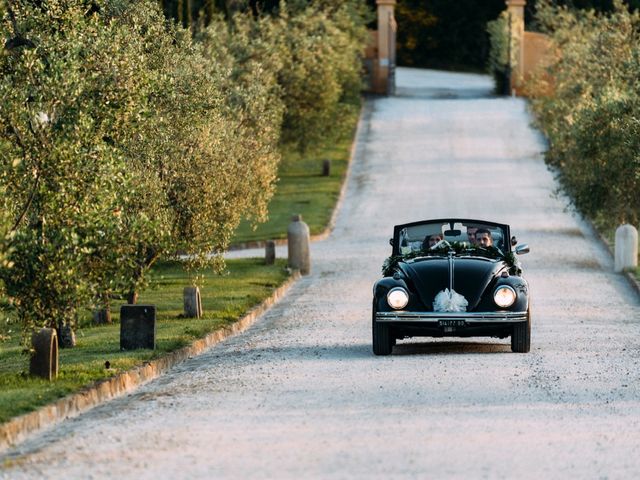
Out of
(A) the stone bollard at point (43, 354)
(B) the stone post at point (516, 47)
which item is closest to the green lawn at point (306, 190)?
(B) the stone post at point (516, 47)

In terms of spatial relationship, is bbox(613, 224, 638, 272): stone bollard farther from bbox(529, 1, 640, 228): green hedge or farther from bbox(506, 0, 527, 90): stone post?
bbox(506, 0, 527, 90): stone post

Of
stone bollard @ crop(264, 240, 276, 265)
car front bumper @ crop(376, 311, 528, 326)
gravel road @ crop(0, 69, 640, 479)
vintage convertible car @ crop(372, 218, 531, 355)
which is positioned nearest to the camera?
gravel road @ crop(0, 69, 640, 479)

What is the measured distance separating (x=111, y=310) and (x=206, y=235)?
3153 mm

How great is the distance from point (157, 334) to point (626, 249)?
51.8ft

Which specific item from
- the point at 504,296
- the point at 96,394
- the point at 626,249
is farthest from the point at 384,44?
the point at 96,394

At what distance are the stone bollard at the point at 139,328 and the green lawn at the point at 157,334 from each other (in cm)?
22

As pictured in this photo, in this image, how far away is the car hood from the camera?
64.5ft

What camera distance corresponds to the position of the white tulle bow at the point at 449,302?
19.4m

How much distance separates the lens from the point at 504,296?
19.6 metres

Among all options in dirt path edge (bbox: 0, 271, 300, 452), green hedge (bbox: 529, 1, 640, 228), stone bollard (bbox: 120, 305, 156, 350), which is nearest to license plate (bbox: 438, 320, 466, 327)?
dirt path edge (bbox: 0, 271, 300, 452)

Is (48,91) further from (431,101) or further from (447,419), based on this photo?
(431,101)

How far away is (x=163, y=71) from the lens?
25.9 m

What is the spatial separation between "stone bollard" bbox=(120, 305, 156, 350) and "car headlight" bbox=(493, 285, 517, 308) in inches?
162

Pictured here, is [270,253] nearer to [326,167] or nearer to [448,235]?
[448,235]
